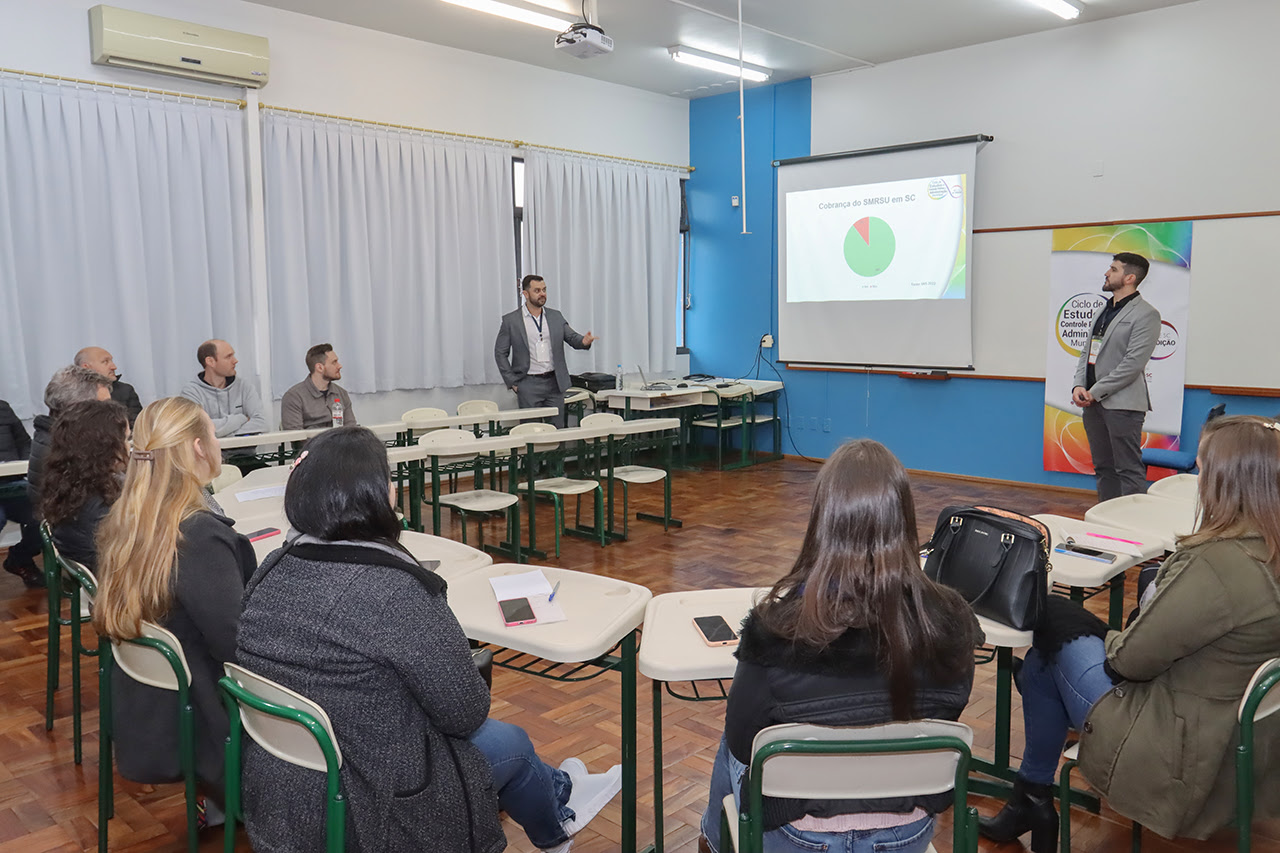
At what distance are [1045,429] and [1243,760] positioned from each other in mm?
5407

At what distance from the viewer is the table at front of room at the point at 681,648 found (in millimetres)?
1821

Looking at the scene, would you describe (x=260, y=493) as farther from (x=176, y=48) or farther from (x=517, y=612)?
(x=176, y=48)

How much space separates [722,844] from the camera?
67.8 inches

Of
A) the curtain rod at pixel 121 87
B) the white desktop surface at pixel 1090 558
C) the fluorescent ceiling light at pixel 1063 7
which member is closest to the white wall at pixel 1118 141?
the fluorescent ceiling light at pixel 1063 7

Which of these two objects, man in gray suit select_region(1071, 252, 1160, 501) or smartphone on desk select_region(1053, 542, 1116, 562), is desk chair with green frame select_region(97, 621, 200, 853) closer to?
smartphone on desk select_region(1053, 542, 1116, 562)

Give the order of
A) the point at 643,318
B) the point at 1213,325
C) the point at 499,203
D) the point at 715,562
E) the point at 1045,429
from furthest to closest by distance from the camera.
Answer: the point at 643,318 → the point at 499,203 → the point at 1045,429 → the point at 1213,325 → the point at 715,562

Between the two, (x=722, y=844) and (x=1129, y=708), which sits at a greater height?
(x=1129, y=708)

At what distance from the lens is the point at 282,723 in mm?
1517

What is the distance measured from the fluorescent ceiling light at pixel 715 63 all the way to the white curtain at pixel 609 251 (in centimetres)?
122

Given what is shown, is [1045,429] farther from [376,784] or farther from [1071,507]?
[376,784]

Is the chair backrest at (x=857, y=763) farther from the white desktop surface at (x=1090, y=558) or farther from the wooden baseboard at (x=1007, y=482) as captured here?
the wooden baseboard at (x=1007, y=482)

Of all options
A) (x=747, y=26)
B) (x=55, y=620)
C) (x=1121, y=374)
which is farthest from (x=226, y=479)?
(x=747, y=26)

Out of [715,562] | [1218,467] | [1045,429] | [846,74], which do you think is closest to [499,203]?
[846,74]

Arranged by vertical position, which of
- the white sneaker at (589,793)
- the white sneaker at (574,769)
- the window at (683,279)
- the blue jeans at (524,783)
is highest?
the window at (683,279)
